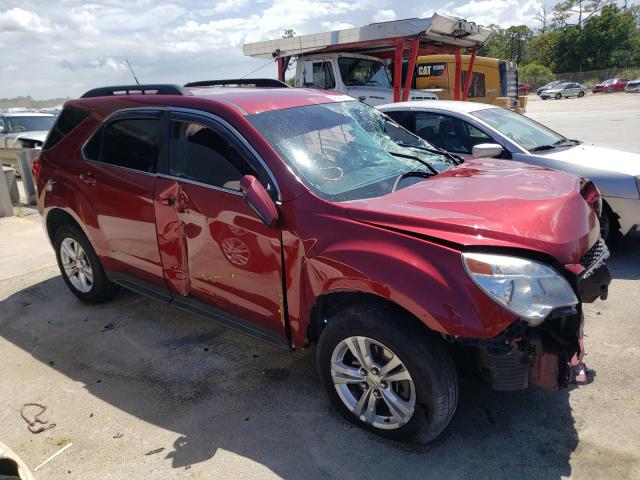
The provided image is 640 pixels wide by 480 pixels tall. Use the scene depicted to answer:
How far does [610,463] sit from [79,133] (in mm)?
4388

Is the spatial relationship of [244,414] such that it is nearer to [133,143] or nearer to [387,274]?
[387,274]

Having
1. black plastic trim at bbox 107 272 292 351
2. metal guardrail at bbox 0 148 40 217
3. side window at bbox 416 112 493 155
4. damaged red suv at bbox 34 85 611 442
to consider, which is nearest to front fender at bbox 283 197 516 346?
damaged red suv at bbox 34 85 611 442

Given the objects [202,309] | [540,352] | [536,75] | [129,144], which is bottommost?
[202,309]

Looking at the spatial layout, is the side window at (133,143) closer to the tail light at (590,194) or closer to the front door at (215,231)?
the front door at (215,231)

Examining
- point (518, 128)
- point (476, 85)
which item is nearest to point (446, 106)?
point (518, 128)

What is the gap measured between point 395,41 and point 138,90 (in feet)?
23.2

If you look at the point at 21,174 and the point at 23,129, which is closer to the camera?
the point at 21,174

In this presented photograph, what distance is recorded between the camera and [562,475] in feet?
7.94

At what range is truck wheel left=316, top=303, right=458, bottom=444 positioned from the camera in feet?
7.92

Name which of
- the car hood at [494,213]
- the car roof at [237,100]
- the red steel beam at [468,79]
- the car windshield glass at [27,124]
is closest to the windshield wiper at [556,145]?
the car hood at [494,213]

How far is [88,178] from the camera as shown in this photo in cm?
405

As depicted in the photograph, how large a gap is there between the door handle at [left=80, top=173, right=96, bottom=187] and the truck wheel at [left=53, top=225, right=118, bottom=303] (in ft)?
1.79

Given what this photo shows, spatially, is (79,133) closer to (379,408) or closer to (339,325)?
(339,325)

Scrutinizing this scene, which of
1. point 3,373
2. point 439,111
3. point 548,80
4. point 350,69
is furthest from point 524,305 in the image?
point 548,80
